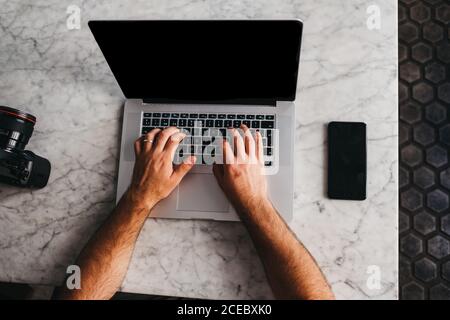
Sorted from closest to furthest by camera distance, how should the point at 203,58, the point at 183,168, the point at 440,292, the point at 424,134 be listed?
the point at 203,58 < the point at 183,168 < the point at 440,292 < the point at 424,134

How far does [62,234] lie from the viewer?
900 millimetres

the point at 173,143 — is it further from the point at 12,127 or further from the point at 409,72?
the point at 409,72

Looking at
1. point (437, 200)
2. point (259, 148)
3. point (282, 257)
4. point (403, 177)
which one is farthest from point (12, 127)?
point (437, 200)

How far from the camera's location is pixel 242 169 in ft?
2.83

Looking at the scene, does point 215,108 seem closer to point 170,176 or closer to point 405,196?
point 170,176

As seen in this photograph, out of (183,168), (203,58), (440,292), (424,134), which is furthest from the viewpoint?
(424,134)

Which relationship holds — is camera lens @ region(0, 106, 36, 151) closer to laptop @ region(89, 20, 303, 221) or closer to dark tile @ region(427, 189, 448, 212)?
laptop @ region(89, 20, 303, 221)

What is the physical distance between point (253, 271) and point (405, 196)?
794mm

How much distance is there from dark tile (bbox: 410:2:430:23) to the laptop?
94 cm

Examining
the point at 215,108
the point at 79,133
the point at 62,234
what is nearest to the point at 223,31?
the point at 215,108

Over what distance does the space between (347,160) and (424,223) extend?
681mm

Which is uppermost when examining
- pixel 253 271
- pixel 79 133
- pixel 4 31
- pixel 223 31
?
pixel 4 31

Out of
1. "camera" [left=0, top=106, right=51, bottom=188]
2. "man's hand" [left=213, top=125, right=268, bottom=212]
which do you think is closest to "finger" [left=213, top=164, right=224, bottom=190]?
"man's hand" [left=213, top=125, right=268, bottom=212]

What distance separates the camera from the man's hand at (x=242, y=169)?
2.79ft
